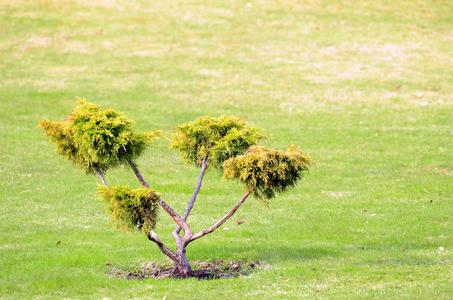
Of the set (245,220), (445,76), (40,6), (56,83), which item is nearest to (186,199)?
(245,220)

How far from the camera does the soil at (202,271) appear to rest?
1123 cm

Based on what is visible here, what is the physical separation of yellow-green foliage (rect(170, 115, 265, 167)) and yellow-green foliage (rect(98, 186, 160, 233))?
1677mm

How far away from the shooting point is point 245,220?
14.7 m

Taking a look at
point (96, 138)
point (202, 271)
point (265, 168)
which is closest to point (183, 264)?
point (202, 271)

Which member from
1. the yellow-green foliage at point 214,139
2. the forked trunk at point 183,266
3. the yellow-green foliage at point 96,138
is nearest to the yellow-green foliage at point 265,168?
the yellow-green foliage at point 214,139

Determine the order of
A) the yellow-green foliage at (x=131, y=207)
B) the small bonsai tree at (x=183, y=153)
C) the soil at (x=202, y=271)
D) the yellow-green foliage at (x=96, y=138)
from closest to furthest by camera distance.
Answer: the yellow-green foliage at (x=131, y=207) < the small bonsai tree at (x=183, y=153) < the yellow-green foliage at (x=96, y=138) < the soil at (x=202, y=271)

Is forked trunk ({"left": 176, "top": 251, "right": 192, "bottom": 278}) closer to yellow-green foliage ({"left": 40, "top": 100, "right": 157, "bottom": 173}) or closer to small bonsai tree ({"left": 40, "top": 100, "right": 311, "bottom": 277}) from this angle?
small bonsai tree ({"left": 40, "top": 100, "right": 311, "bottom": 277})

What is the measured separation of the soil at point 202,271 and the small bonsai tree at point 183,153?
0.32 metres

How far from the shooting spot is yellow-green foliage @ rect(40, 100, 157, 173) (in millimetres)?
11031

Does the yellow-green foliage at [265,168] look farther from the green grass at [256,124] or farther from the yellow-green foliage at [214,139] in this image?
the green grass at [256,124]

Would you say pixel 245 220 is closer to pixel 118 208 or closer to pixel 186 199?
pixel 186 199

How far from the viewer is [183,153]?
39.3 ft

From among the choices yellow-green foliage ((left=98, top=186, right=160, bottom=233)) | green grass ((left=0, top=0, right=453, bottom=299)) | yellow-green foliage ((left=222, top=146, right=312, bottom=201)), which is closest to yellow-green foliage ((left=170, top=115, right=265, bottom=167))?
yellow-green foliage ((left=222, top=146, right=312, bottom=201))

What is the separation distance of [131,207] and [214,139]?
229 centimetres
